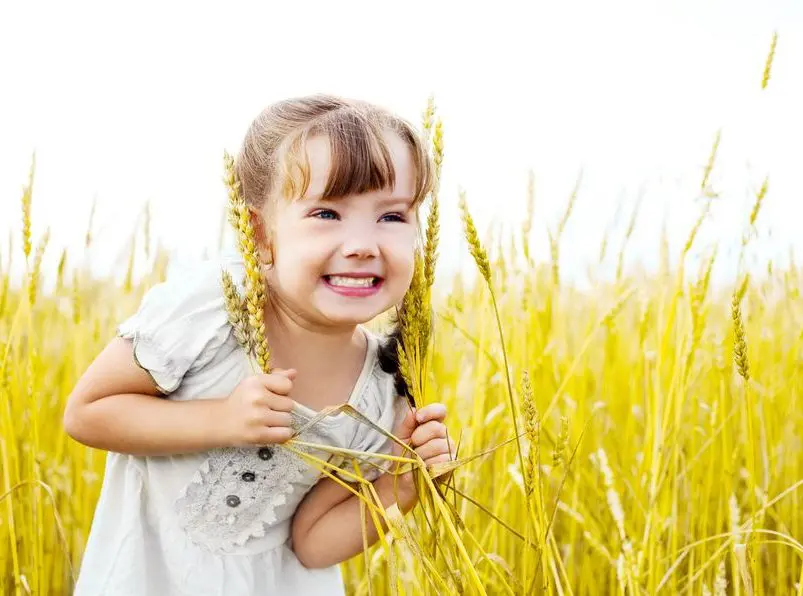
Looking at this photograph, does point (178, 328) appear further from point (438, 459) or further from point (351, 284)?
point (438, 459)

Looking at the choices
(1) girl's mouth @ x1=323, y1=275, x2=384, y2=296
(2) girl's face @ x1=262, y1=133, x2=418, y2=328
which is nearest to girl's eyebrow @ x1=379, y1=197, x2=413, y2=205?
(2) girl's face @ x1=262, y1=133, x2=418, y2=328

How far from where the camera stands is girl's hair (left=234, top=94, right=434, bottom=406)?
3.80 ft

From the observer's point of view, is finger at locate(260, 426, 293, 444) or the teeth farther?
the teeth

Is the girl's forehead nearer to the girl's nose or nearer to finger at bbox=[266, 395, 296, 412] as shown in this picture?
the girl's nose

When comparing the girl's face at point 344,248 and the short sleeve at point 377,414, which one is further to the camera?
the short sleeve at point 377,414

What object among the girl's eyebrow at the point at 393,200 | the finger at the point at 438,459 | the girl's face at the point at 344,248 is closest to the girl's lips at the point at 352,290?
the girl's face at the point at 344,248

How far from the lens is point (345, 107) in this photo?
1.25 meters

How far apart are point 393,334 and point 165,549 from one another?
0.49 meters

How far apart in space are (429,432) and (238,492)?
0.36 meters

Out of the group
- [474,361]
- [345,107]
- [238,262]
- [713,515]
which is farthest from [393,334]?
[713,515]

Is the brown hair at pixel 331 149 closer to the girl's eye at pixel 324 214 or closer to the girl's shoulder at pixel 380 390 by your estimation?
the girl's eye at pixel 324 214

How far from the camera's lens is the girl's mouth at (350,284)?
116 cm

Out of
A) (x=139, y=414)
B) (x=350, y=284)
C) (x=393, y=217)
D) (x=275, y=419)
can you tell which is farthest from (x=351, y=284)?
(x=139, y=414)

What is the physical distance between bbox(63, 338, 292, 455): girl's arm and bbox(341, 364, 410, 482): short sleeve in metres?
0.23
